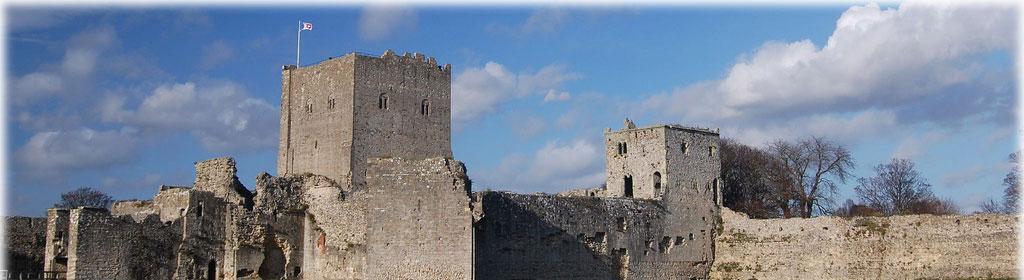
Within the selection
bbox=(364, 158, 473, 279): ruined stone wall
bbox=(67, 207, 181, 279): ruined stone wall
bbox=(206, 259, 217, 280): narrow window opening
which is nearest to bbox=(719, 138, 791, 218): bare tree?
bbox=(364, 158, 473, 279): ruined stone wall

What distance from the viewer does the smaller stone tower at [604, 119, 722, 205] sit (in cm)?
4334

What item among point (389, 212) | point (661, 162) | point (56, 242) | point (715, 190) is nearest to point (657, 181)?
point (661, 162)

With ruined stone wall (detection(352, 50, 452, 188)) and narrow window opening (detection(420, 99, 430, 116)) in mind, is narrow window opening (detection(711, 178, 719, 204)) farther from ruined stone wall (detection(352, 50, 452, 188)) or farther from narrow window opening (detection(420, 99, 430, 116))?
narrow window opening (detection(420, 99, 430, 116))

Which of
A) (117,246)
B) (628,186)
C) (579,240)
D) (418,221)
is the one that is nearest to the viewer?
(418,221)

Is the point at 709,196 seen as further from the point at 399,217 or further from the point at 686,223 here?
the point at 399,217

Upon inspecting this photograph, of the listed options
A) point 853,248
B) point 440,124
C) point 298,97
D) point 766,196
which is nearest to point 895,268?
point 853,248

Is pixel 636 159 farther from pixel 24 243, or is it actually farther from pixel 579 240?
pixel 24 243

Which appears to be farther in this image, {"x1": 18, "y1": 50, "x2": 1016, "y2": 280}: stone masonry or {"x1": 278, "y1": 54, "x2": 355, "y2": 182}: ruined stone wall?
{"x1": 278, "y1": 54, "x2": 355, "y2": 182}: ruined stone wall

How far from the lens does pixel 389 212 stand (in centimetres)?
3084

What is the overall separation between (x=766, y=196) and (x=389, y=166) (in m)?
24.6

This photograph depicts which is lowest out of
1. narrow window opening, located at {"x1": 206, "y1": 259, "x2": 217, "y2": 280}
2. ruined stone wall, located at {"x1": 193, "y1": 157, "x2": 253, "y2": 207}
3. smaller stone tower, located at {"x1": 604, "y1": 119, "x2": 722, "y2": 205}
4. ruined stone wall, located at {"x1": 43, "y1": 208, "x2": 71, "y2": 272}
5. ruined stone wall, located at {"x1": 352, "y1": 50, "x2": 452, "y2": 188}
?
narrow window opening, located at {"x1": 206, "y1": 259, "x2": 217, "y2": 280}

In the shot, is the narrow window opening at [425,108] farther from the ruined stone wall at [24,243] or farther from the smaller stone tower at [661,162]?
the ruined stone wall at [24,243]

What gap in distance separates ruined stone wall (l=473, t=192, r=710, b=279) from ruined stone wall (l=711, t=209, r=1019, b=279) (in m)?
1.68

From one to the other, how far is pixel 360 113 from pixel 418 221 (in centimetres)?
1343
